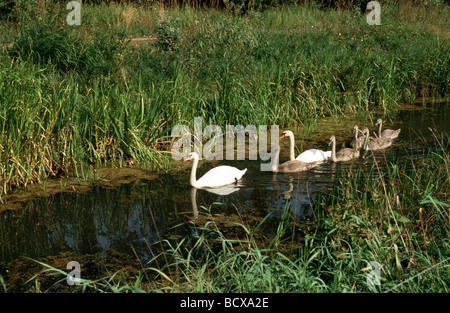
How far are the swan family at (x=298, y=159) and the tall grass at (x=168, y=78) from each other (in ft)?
3.36

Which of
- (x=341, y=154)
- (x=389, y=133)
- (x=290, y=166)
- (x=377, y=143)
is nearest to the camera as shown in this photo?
(x=290, y=166)

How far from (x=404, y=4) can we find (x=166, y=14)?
8.33 meters

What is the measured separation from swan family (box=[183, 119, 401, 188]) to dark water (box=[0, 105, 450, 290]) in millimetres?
123

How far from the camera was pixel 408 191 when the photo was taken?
228 inches

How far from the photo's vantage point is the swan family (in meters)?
7.73

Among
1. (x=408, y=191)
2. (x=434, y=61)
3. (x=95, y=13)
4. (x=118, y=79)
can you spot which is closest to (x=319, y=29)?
(x=434, y=61)

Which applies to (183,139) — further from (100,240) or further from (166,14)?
(166,14)

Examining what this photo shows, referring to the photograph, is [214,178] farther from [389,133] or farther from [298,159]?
Answer: [389,133]

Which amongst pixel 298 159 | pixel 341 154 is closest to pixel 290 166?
pixel 298 159

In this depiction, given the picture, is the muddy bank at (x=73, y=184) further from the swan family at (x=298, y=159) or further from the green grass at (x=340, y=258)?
the green grass at (x=340, y=258)

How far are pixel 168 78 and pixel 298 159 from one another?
10.6 ft

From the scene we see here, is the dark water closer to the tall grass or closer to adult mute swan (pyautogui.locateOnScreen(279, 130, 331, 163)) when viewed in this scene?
adult mute swan (pyautogui.locateOnScreen(279, 130, 331, 163))

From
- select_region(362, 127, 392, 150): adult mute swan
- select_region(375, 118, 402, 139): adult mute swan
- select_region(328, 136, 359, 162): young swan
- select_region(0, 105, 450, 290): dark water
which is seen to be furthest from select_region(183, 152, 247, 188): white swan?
select_region(375, 118, 402, 139): adult mute swan

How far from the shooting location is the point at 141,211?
22.6 feet
